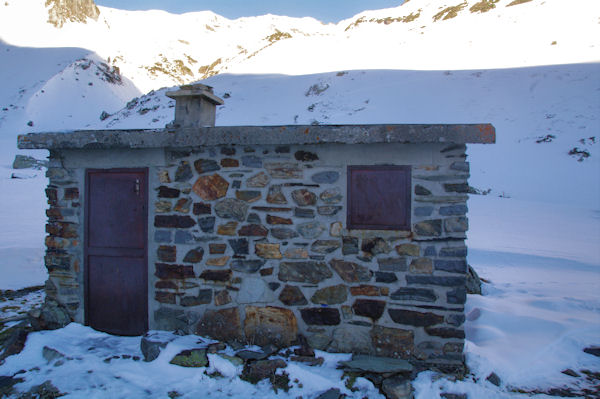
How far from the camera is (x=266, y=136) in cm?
403

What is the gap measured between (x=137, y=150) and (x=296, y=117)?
17806 millimetres

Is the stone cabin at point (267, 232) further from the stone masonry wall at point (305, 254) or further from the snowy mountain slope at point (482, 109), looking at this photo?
the snowy mountain slope at point (482, 109)

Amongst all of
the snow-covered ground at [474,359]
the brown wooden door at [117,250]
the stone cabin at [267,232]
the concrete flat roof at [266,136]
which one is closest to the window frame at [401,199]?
the stone cabin at [267,232]

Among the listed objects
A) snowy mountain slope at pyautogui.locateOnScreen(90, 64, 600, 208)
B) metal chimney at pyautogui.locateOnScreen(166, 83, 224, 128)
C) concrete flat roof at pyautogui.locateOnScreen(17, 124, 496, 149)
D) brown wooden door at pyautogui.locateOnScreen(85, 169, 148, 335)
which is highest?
snowy mountain slope at pyautogui.locateOnScreen(90, 64, 600, 208)

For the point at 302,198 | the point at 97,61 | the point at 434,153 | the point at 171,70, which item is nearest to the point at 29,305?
the point at 302,198

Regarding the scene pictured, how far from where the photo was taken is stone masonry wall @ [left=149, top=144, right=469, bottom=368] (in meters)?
3.89

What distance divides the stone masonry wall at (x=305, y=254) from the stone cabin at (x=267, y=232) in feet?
0.04

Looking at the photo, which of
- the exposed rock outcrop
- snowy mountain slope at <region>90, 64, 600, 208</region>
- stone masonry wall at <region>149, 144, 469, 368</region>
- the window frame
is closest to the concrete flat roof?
stone masonry wall at <region>149, 144, 469, 368</region>

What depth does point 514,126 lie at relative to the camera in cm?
1888

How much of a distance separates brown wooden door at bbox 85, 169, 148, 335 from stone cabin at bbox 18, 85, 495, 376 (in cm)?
1

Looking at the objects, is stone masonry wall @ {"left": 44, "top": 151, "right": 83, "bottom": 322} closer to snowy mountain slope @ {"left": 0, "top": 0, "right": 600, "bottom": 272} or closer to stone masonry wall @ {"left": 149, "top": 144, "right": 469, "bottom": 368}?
stone masonry wall @ {"left": 149, "top": 144, "right": 469, "bottom": 368}

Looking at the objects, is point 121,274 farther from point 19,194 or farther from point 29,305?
point 19,194

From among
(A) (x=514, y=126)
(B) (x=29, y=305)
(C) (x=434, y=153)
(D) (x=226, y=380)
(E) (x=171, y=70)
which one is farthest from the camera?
(E) (x=171, y=70)

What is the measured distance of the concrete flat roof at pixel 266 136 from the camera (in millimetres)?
3730
